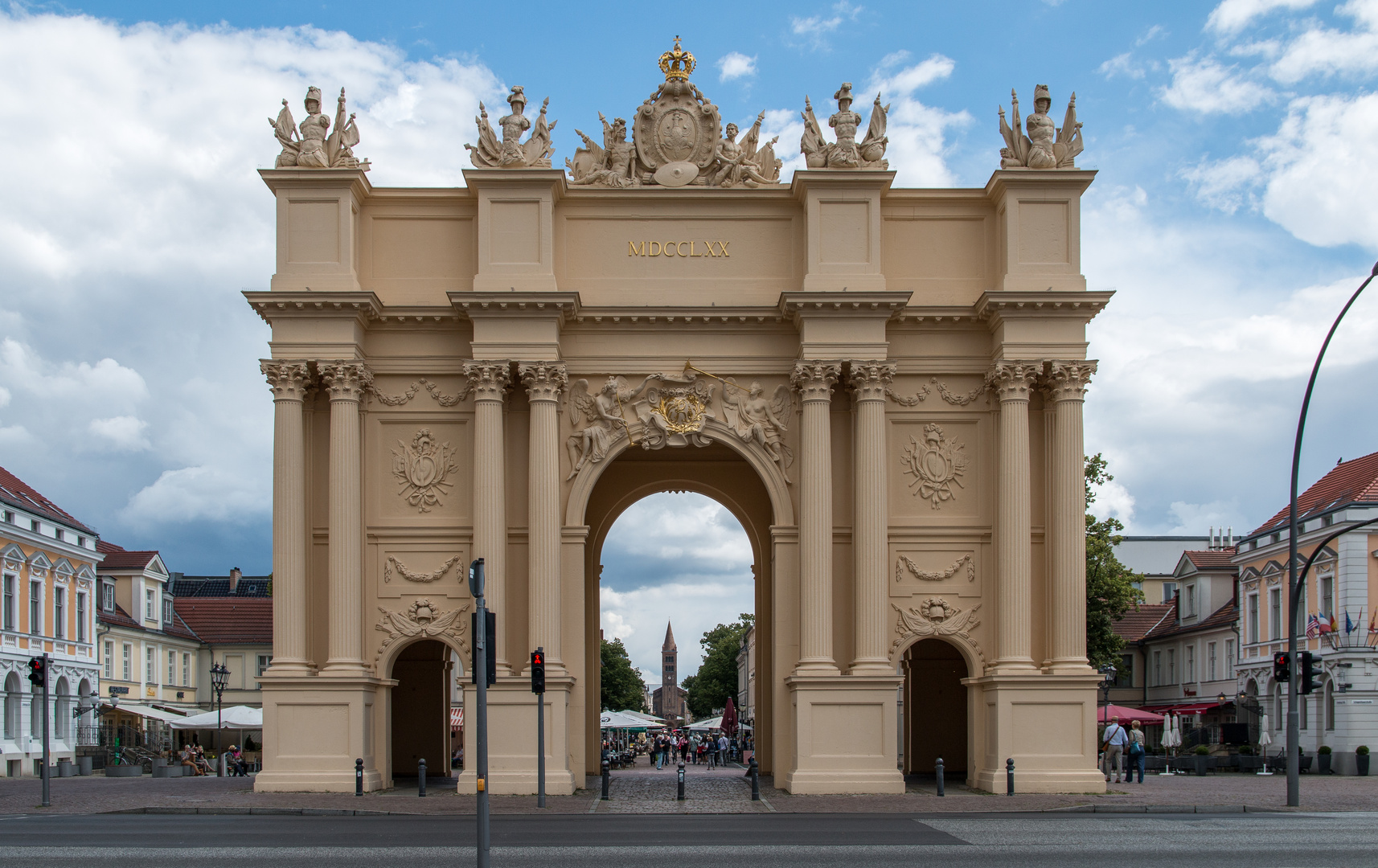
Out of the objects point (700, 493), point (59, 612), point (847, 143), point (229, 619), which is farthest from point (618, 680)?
point (847, 143)

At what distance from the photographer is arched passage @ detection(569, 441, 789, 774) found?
38344 mm

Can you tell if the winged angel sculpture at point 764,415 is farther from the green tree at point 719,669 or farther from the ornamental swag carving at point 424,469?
the green tree at point 719,669

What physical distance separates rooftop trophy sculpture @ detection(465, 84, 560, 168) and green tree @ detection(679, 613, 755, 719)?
107 metres

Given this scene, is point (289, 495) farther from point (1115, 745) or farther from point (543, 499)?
point (1115, 745)

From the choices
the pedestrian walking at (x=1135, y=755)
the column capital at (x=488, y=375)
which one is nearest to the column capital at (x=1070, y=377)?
the pedestrian walking at (x=1135, y=755)

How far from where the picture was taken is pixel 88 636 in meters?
56.7

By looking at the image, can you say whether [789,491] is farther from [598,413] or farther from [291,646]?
[291,646]

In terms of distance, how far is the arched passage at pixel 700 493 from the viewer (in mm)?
38344

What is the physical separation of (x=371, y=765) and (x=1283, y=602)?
34.5 m

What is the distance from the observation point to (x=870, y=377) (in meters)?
32.5

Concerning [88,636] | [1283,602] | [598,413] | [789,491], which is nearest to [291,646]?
[598,413]

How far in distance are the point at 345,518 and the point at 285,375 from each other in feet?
11.1

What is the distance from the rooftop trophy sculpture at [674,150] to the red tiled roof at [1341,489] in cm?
2642

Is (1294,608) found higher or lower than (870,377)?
lower
